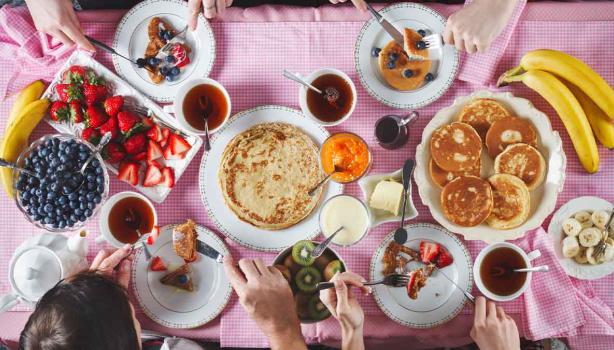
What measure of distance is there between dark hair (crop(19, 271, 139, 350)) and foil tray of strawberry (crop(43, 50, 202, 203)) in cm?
39

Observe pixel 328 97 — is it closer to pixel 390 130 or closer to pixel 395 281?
pixel 390 130

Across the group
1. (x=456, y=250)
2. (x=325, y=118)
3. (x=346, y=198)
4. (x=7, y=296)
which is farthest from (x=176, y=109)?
(x=456, y=250)

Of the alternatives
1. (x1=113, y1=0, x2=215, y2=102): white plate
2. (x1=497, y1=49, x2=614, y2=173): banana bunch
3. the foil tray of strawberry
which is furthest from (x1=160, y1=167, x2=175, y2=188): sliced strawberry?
(x1=497, y1=49, x2=614, y2=173): banana bunch

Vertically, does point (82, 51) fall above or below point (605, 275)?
above

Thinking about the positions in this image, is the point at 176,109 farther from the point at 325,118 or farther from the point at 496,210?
the point at 496,210

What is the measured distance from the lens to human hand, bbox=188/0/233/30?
73.4 inches

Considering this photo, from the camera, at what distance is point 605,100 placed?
1822 mm

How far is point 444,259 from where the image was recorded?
1.87 meters

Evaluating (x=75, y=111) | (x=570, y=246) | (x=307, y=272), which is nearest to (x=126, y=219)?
(x=75, y=111)

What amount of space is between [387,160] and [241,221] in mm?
580

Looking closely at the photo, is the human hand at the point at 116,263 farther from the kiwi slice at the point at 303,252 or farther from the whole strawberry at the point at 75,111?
the kiwi slice at the point at 303,252

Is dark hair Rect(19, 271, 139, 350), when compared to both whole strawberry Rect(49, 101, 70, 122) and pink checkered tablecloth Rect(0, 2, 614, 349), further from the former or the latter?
whole strawberry Rect(49, 101, 70, 122)

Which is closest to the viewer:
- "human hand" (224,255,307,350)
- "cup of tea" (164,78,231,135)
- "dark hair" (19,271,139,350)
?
"dark hair" (19,271,139,350)

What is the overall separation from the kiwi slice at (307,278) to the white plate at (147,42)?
0.80 m
